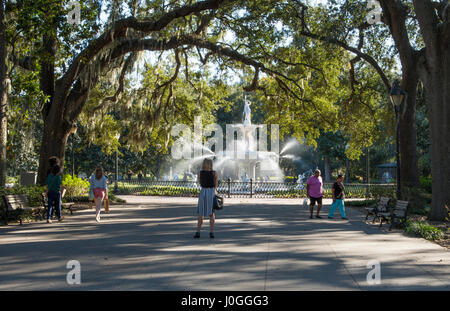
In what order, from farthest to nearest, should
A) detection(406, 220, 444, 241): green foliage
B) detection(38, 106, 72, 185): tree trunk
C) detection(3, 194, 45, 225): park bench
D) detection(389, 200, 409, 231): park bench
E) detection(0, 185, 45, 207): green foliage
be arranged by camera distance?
detection(38, 106, 72, 185): tree trunk, detection(0, 185, 45, 207): green foliage, detection(3, 194, 45, 225): park bench, detection(389, 200, 409, 231): park bench, detection(406, 220, 444, 241): green foliage

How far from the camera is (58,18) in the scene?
593 inches

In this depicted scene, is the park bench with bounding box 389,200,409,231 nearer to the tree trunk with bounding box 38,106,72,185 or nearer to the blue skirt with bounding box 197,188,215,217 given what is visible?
the blue skirt with bounding box 197,188,215,217

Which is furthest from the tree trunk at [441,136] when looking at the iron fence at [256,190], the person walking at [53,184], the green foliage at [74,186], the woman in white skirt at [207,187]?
the green foliage at [74,186]

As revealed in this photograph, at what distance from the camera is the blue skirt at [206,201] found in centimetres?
1003

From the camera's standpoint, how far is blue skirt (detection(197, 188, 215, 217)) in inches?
395

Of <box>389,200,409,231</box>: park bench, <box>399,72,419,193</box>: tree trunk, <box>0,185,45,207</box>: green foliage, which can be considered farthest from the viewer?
<box>399,72,419,193</box>: tree trunk

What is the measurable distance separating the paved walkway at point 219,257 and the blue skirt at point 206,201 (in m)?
0.64

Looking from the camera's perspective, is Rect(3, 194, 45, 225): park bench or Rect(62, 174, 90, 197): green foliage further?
Rect(62, 174, 90, 197): green foliage

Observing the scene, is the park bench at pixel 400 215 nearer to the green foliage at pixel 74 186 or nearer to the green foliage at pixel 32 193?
the green foliage at pixel 32 193

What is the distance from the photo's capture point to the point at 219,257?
26.0ft

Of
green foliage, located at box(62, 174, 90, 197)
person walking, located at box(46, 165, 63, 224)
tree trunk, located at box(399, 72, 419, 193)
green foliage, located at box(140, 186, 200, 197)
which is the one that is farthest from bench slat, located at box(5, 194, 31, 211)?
green foliage, located at box(140, 186, 200, 197)

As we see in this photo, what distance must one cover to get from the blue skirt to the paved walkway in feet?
2.10

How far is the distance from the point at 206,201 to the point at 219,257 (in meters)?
2.30

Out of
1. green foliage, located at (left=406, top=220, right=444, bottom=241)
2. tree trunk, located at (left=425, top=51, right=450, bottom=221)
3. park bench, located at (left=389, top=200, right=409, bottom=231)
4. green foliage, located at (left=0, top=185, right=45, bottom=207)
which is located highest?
tree trunk, located at (left=425, top=51, right=450, bottom=221)
